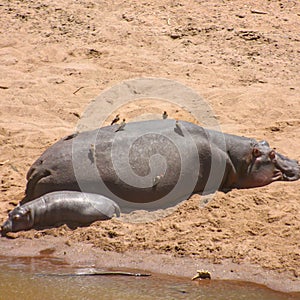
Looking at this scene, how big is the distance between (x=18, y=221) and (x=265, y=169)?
249 centimetres

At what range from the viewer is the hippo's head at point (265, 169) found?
674cm

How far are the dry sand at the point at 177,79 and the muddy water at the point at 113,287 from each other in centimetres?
39

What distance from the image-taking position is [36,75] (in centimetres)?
991

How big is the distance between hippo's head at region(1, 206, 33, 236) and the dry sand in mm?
96

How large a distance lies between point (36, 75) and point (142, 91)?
1.64 metres

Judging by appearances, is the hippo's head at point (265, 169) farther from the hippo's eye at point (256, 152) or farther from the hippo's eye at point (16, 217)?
the hippo's eye at point (16, 217)

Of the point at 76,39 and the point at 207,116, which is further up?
the point at 76,39

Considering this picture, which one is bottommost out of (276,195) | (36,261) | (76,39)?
(36,261)

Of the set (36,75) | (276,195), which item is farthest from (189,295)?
(36,75)

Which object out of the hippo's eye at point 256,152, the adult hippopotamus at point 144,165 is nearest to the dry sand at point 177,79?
the adult hippopotamus at point 144,165

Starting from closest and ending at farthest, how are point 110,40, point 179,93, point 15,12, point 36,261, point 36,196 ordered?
1. point 36,261
2. point 36,196
3. point 179,93
4. point 110,40
5. point 15,12

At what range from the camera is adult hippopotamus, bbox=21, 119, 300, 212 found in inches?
242

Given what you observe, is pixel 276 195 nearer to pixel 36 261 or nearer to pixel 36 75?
pixel 36 261

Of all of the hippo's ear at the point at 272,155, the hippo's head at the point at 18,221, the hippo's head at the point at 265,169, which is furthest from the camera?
the hippo's ear at the point at 272,155
